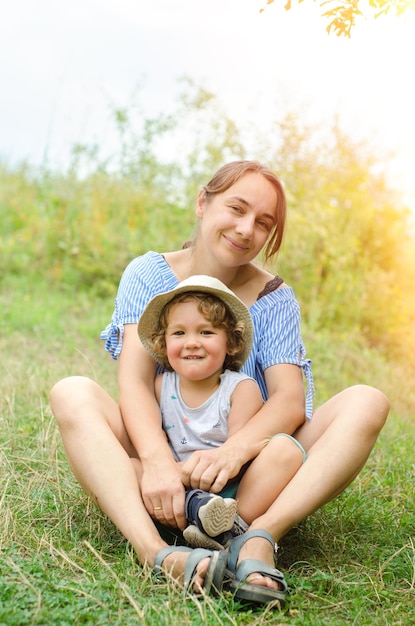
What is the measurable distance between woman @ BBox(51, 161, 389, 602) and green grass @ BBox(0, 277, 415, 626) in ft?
0.42

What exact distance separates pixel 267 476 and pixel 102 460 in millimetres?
542

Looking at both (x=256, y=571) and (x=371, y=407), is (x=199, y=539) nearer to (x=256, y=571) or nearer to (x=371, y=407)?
(x=256, y=571)

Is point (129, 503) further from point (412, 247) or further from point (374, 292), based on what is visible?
point (412, 247)

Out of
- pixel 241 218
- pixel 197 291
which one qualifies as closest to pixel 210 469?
pixel 197 291

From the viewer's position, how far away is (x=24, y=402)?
447 cm

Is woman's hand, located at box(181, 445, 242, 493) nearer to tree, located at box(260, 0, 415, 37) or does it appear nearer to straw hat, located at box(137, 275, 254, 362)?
straw hat, located at box(137, 275, 254, 362)

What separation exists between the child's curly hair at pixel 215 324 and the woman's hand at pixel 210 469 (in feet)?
1.45

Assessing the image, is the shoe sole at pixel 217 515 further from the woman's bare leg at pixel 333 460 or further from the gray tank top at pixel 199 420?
the gray tank top at pixel 199 420

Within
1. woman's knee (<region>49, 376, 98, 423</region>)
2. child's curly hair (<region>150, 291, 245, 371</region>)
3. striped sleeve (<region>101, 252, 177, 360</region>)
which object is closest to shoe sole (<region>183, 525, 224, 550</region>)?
woman's knee (<region>49, 376, 98, 423</region>)

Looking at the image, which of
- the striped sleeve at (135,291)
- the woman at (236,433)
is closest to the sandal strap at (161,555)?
the woman at (236,433)

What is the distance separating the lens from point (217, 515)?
239 cm

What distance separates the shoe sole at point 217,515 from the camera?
2367 mm

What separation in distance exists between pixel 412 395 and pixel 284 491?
12.0ft

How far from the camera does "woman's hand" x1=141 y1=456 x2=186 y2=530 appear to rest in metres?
2.53
